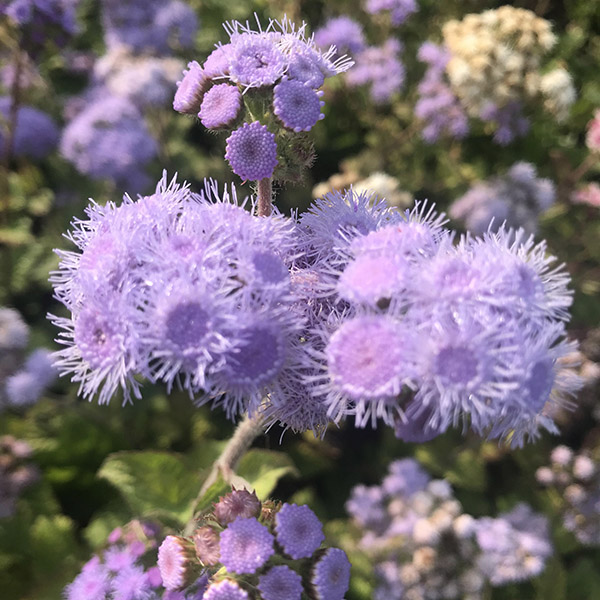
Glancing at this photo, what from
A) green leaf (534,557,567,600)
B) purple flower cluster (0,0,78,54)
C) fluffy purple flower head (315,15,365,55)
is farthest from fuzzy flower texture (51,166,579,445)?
fluffy purple flower head (315,15,365,55)

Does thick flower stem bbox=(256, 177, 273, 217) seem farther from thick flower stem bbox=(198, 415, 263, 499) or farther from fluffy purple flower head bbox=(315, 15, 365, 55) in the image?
fluffy purple flower head bbox=(315, 15, 365, 55)

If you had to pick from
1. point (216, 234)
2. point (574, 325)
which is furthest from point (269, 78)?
point (574, 325)

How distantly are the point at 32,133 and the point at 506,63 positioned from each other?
2767 millimetres

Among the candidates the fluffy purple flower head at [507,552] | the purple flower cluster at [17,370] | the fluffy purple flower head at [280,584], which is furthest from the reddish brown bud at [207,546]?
the purple flower cluster at [17,370]

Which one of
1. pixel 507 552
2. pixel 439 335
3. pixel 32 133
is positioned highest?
pixel 32 133

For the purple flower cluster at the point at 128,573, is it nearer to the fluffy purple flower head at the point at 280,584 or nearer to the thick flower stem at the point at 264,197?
the fluffy purple flower head at the point at 280,584

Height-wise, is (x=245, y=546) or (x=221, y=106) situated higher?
(x=221, y=106)

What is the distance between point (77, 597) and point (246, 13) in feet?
12.1

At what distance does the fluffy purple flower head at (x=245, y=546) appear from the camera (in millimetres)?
1166

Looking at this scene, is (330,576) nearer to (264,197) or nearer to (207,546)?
(207,546)

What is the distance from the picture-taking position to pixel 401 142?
3.42 metres

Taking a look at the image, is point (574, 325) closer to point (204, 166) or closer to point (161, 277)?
point (204, 166)

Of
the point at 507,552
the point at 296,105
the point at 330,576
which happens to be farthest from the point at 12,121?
the point at 507,552

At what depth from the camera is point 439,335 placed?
107 cm
